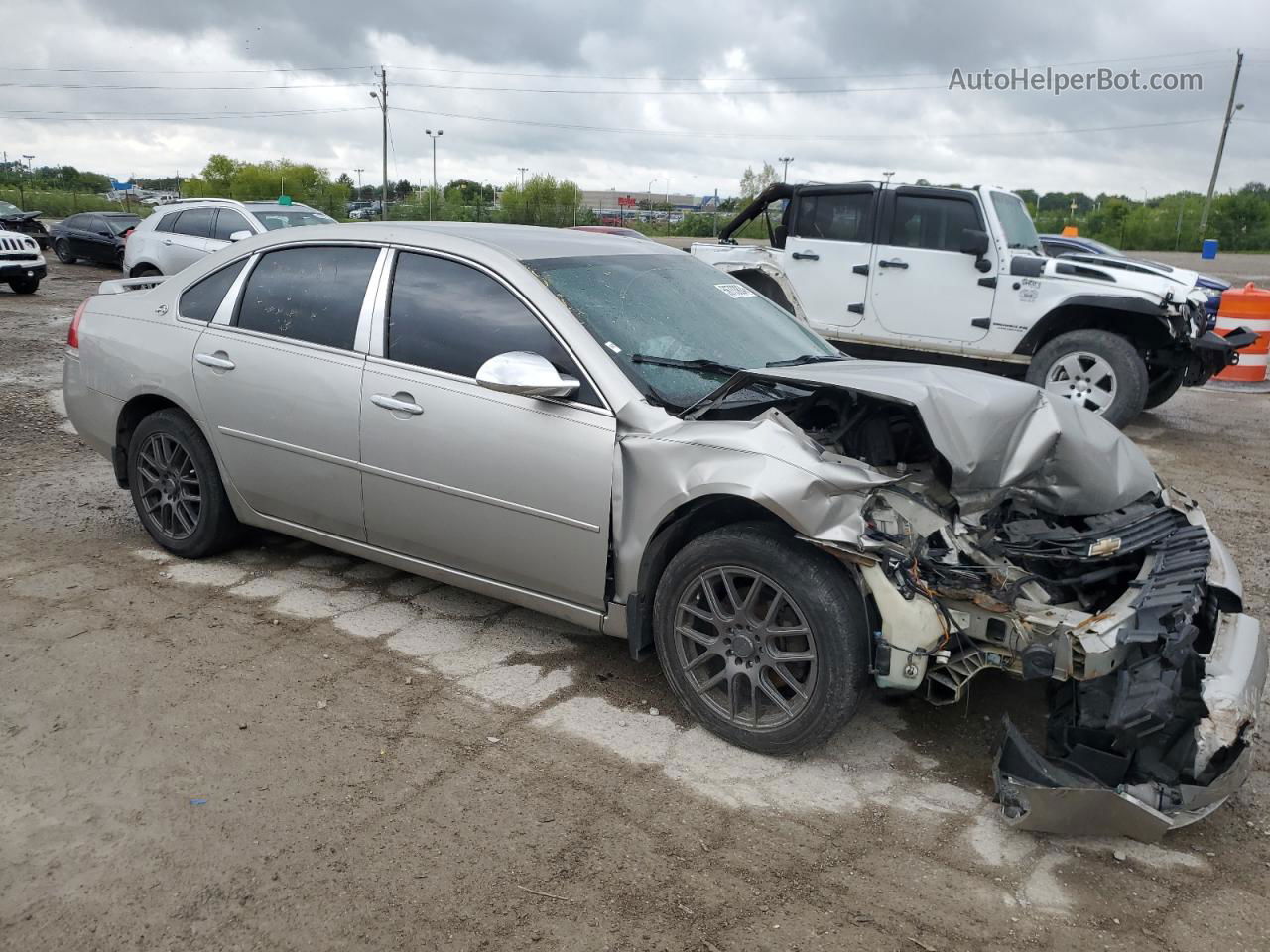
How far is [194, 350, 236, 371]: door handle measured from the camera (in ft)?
15.1

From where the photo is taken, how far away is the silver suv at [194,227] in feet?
46.8

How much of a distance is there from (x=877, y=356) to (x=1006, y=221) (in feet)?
5.46

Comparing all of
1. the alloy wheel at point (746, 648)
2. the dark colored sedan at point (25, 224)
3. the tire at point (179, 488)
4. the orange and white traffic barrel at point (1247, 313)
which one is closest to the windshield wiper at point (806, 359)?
the alloy wheel at point (746, 648)

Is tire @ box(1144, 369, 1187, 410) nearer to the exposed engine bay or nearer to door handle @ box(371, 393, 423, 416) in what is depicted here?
the exposed engine bay

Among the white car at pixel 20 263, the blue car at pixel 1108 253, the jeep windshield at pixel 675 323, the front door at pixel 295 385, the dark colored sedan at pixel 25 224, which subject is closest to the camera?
the jeep windshield at pixel 675 323

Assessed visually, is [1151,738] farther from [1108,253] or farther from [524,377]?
[1108,253]

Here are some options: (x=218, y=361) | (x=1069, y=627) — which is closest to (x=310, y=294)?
(x=218, y=361)

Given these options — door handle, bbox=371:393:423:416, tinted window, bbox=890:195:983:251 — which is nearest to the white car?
tinted window, bbox=890:195:983:251

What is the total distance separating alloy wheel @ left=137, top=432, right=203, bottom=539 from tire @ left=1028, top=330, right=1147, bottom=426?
6.82 meters

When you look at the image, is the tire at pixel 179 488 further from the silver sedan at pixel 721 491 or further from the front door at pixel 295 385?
the front door at pixel 295 385

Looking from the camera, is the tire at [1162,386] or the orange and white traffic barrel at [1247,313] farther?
the orange and white traffic barrel at [1247,313]

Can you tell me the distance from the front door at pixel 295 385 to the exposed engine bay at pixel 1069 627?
1.89 meters

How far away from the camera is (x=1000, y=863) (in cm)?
294

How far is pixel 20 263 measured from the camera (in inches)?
685
